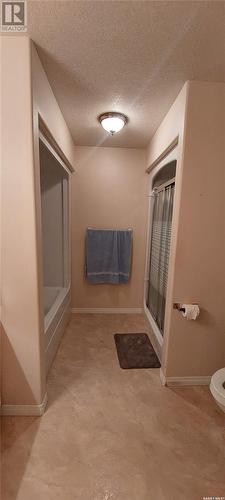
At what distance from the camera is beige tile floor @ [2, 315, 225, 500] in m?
1.10

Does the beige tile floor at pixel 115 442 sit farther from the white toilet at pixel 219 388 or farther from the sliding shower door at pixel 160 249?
the sliding shower door at pixel 160 249

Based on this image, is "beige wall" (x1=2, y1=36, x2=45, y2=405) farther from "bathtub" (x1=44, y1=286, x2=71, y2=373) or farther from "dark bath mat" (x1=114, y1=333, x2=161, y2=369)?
"dark bath mat" (x1=114, y1=333, x2=161, y2=369)

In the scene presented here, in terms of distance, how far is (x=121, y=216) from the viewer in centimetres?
295

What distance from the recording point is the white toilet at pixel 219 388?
→ 1.21 meters

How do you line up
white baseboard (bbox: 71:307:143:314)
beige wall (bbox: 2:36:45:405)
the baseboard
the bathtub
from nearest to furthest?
beige wall (bbox: 2:36:45:405) < the baseboard < the bathtub < white baseboard (bbox: 71:307:143:314)

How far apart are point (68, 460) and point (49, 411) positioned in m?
0.37

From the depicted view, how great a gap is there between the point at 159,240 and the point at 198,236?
86 cm

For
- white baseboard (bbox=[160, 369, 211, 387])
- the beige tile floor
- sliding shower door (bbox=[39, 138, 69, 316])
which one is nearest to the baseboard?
the beige tile floor

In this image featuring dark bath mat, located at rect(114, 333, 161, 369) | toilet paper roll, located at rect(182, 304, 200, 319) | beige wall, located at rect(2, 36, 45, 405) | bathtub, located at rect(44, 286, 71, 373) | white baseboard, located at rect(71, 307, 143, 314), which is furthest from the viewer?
white baseboard, located at rect(71, 307, 143, 314)

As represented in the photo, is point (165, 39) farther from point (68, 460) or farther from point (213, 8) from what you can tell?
point (68, 460)

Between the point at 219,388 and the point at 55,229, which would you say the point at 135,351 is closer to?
the point at 219,388

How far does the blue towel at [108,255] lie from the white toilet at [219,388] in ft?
5.77

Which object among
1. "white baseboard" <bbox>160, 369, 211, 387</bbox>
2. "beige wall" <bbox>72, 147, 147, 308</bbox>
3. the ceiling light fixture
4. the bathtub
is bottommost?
"white baseboard" <bbox>160, 369, 211, 387</bbox>

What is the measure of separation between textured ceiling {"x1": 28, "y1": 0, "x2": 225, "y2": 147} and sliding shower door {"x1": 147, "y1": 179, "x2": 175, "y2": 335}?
0.79 metres
